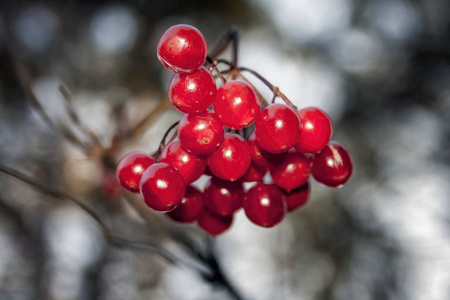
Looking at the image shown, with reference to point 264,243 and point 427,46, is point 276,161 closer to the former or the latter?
point 264,243

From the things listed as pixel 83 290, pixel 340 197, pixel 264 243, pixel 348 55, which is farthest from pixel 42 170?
pixel 348 55

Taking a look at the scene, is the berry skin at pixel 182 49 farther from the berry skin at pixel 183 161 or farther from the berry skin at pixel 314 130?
the berry skin at pixel 314 130

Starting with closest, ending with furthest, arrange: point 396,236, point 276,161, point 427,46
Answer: point 276,161 → point 396,236 → point 427,46

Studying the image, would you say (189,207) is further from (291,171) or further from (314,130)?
(314,130)

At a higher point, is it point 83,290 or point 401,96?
point 401,96

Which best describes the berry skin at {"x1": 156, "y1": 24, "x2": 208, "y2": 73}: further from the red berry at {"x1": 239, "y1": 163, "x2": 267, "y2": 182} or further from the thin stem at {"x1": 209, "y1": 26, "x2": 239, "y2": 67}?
the red berry at {"x1": 239, "y1": 163, "x2": 267, "y2": 182}

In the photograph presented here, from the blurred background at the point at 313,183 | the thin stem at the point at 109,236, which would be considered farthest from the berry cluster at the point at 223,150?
the blurred background at the point at 313,183

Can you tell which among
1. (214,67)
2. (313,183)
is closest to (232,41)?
(214,67)
